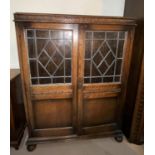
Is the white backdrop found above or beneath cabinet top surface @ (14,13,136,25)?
above

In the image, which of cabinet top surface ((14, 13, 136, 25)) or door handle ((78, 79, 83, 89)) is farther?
door handle ((78, 79, 83, 89))

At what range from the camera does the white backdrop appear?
6.25 ft

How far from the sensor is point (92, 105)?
1.79 m

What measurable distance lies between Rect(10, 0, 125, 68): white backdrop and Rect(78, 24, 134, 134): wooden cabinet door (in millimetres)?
657

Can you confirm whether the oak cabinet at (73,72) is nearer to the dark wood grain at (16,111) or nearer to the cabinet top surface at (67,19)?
the cabinet top surface at (67,19)

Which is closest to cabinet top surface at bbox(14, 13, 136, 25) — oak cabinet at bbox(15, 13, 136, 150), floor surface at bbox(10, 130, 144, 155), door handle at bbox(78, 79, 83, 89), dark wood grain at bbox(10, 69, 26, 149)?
oak cabinet at bbox(15, 13, 136, 150)

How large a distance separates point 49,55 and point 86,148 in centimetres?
128

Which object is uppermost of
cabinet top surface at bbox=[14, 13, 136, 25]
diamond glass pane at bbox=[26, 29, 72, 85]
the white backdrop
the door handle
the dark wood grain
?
the white backdrop

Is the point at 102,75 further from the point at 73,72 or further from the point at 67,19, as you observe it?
the point at 67,19

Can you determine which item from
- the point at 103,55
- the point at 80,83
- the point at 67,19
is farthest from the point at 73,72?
the point at 67,19

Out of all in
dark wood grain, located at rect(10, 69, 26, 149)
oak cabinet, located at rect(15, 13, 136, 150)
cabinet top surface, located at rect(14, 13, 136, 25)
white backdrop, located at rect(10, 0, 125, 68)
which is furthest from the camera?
white backdrop, located at rect(10, 0, 125, 68)

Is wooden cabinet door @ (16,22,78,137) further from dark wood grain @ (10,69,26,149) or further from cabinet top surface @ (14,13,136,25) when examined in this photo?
dark wood grain @ (10,69,26,149)

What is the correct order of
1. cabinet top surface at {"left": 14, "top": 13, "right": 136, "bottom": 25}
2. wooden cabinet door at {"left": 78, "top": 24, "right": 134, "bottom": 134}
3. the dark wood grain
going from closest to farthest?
cabinet top surface at {"left": 14, "top": 13, "right": 136, "bottom": 25}, wooden cabinet door at {"left": 78, "top": 24, "right": 134, "bottom": 134}, the dark wood grain

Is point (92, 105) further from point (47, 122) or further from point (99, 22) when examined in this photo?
point (99, 22)
